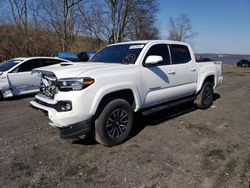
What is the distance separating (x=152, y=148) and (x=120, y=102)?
0.97 meters

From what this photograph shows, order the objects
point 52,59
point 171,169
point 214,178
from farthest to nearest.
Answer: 1. point 52,59
2. point 171,169
3. point 214,178

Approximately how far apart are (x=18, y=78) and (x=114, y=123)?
5.20 meters

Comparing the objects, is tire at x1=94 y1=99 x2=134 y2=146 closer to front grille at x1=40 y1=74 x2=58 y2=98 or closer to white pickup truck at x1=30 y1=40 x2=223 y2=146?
white pickup truck at x1=30 y1=40 x2=223 y2=146

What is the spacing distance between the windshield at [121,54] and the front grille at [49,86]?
55.1 inches

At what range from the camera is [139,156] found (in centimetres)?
372

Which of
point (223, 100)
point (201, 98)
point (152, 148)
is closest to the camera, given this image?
point (152, 148)

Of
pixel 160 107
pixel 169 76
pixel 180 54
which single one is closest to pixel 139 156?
pixel 160 107


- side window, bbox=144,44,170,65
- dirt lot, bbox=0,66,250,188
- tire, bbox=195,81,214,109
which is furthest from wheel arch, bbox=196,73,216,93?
side window, bbox=144,44,170,65

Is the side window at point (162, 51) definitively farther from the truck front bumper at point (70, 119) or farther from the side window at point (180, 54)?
the truck front bumper at point (70, 119)

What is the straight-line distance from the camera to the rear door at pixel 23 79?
7768mm

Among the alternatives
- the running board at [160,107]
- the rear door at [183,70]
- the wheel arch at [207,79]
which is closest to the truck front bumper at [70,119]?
the running board at [160,107]

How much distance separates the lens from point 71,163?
3.52 metres

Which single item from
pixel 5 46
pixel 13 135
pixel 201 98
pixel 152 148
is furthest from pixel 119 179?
pixel 5 46

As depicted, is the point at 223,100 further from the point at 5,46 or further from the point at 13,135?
the point at 5,46
